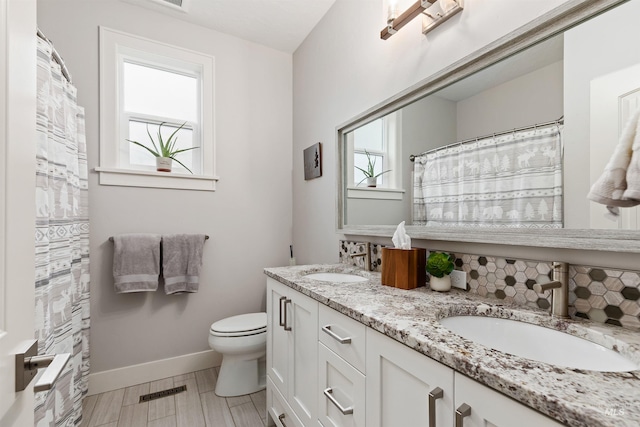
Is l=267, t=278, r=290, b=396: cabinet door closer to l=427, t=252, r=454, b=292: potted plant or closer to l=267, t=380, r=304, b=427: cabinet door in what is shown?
l=267, t=380, r=304, b=427: cabinet door

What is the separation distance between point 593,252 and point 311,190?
1.73 meters

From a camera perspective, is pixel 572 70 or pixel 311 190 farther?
pixel 311 190

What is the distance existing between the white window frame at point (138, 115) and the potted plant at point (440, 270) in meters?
1.77

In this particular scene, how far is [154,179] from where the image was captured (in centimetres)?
212

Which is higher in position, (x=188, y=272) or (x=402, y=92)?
(x=402, y=92)

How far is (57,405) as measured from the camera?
4.17 ft

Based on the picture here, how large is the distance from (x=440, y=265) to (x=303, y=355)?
0.68 metres

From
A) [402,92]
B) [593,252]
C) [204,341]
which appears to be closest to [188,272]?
[204,341]

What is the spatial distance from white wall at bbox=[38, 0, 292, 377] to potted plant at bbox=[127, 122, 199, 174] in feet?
0.64

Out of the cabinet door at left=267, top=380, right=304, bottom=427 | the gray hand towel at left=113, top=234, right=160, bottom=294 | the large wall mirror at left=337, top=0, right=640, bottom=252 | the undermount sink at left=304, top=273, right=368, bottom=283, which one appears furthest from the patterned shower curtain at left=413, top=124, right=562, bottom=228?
the gray hand towel at left=113, top=234, right=160, bottom=294

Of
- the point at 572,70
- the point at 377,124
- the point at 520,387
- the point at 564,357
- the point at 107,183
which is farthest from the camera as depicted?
the point at 107,183

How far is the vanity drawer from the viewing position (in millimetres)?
890

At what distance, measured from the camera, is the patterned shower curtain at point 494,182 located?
36.2 inches

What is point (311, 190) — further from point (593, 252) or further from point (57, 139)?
point (593, 252)
